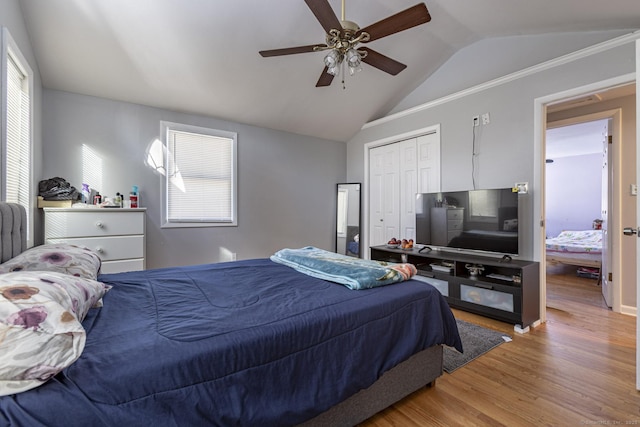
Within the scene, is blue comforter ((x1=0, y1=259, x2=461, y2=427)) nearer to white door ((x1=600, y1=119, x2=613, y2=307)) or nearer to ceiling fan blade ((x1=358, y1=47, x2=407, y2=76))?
ceiling fan blade ((x1=358, y1=47, x2=407, y2=76))

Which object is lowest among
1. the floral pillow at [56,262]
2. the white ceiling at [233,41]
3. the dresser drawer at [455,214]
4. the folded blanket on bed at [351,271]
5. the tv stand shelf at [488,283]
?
the tv stand shelf at [488,283]

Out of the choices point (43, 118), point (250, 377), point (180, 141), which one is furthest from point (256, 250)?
point (250, 377)

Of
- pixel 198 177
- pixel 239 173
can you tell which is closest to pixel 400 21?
pixel 239 173

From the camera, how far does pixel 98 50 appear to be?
9.07 ft

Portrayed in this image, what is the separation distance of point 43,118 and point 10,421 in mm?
3413

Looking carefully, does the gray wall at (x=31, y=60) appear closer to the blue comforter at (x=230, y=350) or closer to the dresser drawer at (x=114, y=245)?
the dresser drawer at (x=114, y=245)

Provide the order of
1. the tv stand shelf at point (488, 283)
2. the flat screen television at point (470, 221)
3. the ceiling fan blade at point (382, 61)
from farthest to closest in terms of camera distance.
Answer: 1. the flat screen television at point (470, 221)
2. the tv stand shelf at point (488, 283)
3. the ceiling fan blade at point (382, 61)

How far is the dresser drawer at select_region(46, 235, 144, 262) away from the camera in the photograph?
2693mm

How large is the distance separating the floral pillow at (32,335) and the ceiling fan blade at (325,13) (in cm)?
186

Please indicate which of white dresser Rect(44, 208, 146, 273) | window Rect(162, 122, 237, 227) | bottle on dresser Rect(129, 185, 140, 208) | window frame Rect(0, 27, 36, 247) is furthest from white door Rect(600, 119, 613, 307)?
window frame Rect(0, 27, 36, 247)

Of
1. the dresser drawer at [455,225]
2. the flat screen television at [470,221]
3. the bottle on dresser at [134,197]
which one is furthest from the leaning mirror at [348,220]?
the bottle on dresser at [134,197]

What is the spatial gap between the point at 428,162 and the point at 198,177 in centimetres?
305

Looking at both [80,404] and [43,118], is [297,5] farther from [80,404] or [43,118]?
[80,404]

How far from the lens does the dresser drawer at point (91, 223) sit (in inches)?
103
